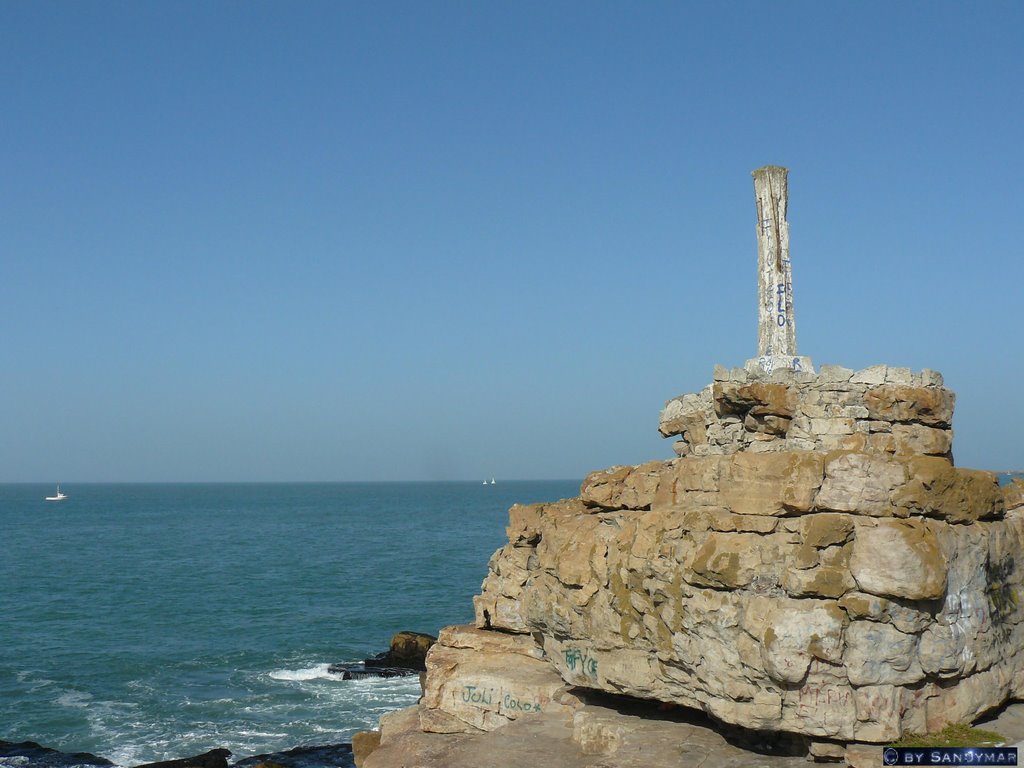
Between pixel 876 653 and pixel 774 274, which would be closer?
pixel 876 653

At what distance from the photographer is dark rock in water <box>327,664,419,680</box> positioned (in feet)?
108

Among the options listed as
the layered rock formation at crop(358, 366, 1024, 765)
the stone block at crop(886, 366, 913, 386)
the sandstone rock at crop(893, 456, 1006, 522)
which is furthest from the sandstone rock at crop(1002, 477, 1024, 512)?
the stone block at crop(886, 366, 913, 386)

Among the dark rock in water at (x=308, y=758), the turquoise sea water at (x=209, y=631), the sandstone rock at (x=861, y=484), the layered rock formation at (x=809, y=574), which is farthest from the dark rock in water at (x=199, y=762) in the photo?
the sandstone rock at (x=861, y=484)

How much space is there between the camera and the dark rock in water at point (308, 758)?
928 inches

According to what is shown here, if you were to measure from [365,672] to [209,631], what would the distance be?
39.9 ft

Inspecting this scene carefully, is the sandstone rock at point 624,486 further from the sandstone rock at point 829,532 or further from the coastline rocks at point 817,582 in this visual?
the sandstone rock at point 829,532

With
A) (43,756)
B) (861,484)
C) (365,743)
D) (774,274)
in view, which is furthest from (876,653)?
(43,756)

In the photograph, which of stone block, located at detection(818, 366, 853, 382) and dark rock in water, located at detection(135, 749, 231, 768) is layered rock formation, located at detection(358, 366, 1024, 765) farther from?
dark rock in water, located at detection(135, 749, 231, 768)

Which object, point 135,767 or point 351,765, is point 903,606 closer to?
point 351,765

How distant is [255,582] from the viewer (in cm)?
5784

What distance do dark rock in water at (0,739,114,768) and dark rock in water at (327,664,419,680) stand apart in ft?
31.8

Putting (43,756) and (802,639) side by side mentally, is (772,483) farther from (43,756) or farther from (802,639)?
(43,756)

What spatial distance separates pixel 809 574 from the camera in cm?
1220

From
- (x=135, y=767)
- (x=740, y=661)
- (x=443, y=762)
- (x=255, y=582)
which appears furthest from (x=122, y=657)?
(x=740, y=661)
